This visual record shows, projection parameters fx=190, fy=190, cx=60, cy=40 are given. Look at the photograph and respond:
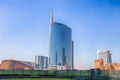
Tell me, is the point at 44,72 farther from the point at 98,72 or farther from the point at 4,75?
the point at 98,72

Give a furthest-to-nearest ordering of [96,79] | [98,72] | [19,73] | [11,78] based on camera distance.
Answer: [98,72], [96,79], [19,73], [11,78]

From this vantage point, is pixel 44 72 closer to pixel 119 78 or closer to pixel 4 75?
pixel 4 75

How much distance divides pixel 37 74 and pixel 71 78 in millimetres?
8190

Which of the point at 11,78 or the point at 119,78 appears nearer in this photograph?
the point at 11,78

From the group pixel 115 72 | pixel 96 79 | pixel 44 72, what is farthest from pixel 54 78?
pixel 115 72

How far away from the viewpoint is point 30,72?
43.3 meters

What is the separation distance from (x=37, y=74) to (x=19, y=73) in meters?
4.28

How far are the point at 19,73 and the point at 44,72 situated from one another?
6.45 m

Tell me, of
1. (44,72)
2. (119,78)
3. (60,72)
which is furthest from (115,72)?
(44,72)

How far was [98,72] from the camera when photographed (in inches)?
1902

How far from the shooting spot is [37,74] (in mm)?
44188

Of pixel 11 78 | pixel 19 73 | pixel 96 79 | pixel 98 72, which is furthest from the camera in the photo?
pixel 98 72

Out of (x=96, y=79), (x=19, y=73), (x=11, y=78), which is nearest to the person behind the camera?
(x=11, y=78)

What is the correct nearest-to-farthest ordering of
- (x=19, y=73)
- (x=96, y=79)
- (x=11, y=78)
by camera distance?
(x=11, y=78) → (x=19, y=73) → (x=96, y=79)
